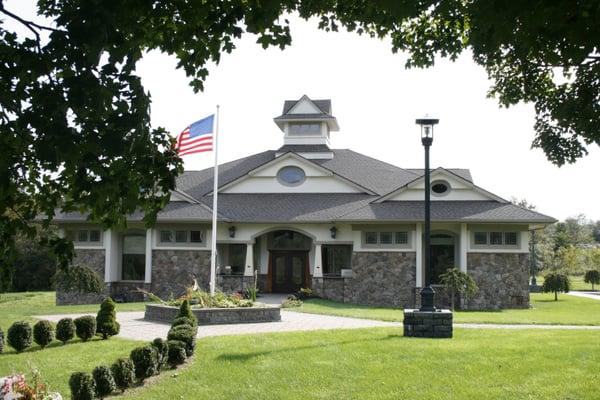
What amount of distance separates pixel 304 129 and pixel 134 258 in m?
11.6

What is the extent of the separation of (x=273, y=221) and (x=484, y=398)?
17.7 m

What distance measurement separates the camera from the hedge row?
724 cm

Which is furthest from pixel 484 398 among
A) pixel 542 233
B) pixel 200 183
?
pixel 542 233

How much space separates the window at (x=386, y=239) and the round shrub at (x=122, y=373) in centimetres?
1702

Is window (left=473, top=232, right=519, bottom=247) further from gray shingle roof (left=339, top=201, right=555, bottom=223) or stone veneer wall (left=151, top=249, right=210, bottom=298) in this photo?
stone veneer wall (left=151, top=249, right=210, bottom=298)

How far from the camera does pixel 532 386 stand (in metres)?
7.96

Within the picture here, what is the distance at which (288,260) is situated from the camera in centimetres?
2714

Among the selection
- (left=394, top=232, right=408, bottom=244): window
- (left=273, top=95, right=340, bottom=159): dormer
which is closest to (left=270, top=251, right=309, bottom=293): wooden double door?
(left=394, top=232, right=408, bottom=244): window

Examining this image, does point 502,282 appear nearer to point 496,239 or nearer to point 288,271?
point 496,239

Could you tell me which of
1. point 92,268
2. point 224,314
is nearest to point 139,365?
point 224,314

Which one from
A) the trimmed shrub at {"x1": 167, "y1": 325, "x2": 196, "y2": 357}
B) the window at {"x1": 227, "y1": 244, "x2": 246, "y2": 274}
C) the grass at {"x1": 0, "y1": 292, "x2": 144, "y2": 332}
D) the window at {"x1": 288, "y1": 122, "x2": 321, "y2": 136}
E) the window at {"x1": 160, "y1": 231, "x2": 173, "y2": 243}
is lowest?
the grass at {"x1": 0, "y1": 292, "x2": 144, "y2": 332}

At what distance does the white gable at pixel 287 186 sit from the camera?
2712cm

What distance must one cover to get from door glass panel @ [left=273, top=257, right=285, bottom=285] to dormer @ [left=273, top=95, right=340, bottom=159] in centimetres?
651

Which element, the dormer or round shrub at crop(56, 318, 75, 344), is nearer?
round shrub at crop(56, 318, 75, 344)
